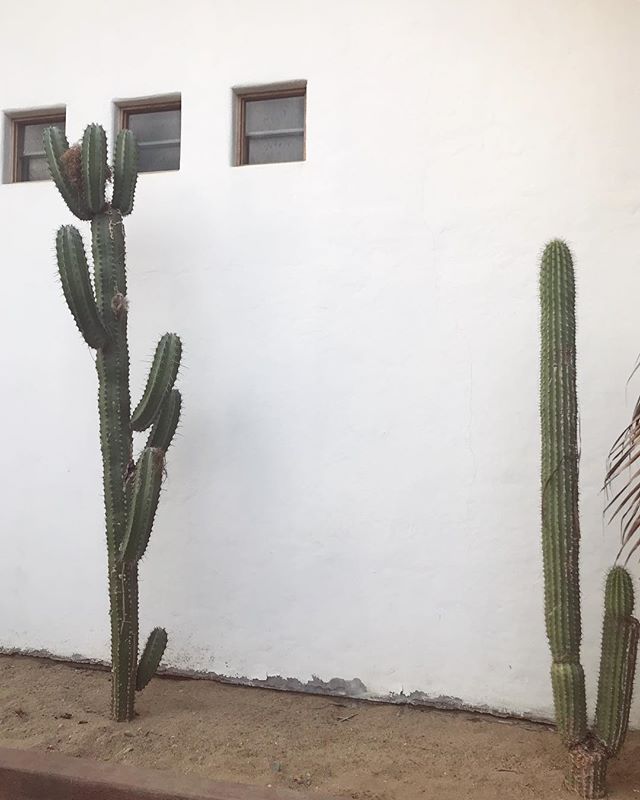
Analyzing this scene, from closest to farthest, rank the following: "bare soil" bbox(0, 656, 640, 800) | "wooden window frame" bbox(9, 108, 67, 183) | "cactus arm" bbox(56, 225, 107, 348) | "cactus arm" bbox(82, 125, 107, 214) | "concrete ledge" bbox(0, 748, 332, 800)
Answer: "concrete ledge" bbox(0, 748, 332, 800), "bare soil" bbox(0, 656, 640, 800), "cactus arm" bbox(56, 225, 107, 348), "cactus arm" bbox(82, 125, 107, 214), "wooden window frame" bbox(9, 108, 67, 183)

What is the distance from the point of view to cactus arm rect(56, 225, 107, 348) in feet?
11.8

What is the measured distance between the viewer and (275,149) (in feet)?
14.6

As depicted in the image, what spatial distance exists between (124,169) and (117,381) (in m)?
1.07

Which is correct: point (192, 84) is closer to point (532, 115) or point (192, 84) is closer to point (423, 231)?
point (423, 231)

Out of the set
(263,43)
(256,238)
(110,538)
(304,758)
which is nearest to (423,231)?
(256,238)

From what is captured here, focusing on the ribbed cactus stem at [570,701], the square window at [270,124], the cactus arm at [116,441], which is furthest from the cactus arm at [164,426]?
the ribbed cactus stem at [570,701]

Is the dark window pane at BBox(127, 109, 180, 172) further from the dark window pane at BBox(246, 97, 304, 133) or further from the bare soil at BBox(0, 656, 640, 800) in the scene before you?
the bare soil at BBox(0, 656, 640, 800)

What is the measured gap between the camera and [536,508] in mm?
3904

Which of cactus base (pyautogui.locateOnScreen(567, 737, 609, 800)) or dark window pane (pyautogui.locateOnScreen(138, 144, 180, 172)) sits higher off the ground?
dark window pane (pyautogui.locateOnScreen(138, 144, 180, 172))

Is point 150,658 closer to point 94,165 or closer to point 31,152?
point 94,165

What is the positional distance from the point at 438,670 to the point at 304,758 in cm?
89

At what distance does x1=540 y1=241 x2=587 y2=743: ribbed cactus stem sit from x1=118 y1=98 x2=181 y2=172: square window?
8.29ft

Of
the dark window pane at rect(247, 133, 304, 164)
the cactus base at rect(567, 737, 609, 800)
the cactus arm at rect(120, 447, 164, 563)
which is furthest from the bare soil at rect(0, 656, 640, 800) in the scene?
the dark window pane at rect(247, 133, 304, 164)

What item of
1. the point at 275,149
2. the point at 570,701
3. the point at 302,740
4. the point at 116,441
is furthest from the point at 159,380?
the point at 570,701
